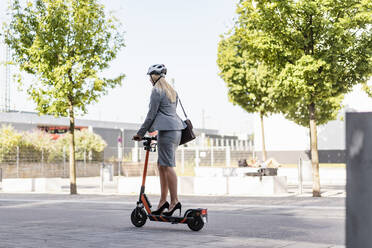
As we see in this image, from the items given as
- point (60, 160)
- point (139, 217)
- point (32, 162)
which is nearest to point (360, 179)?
point (139, 217)

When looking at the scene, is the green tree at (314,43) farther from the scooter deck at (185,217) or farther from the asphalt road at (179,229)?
the scooter deck at (185,217)

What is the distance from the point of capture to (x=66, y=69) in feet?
49.4

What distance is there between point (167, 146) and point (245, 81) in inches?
738

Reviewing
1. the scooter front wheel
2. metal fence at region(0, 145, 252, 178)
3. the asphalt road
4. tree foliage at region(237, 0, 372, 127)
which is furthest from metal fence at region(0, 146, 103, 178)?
the scooter front wheel

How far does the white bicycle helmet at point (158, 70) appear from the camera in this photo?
7078mm

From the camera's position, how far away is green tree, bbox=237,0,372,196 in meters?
12.7

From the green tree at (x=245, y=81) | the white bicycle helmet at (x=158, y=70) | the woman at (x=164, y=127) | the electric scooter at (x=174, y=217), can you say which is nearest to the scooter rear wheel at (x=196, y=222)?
the electric scooter at (x=174, y=217)

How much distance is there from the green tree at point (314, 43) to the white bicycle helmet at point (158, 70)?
641 cm

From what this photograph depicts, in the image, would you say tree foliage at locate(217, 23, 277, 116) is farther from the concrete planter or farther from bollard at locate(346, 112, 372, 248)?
bollard at locate(346, 112, 372, 248)

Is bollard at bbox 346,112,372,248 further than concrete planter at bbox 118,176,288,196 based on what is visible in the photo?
No

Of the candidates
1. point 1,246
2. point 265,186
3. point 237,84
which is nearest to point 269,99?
point 237,84

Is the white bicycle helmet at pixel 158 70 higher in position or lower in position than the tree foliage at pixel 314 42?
lower

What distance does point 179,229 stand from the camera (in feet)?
23.0

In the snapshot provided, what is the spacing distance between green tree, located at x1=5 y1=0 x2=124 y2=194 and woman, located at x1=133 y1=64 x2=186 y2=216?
8411mm
